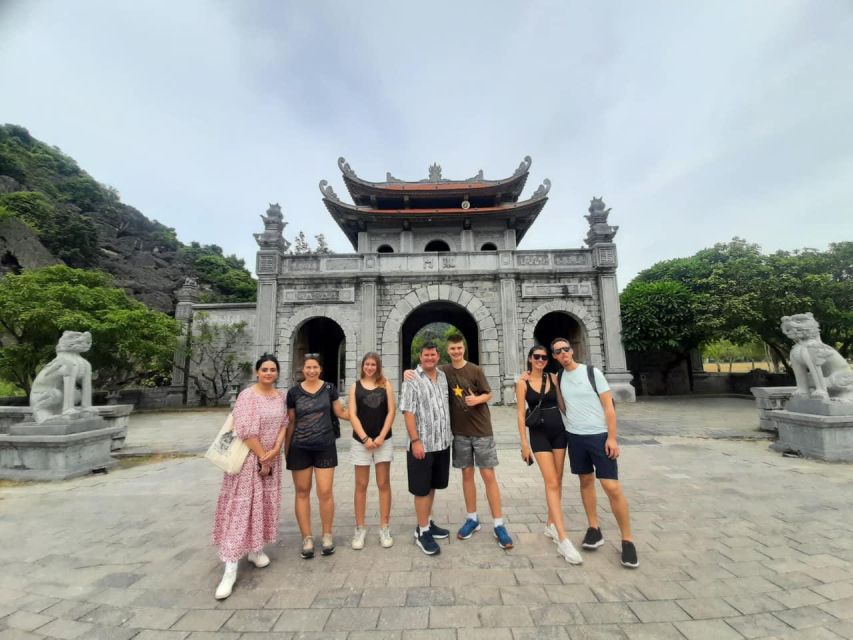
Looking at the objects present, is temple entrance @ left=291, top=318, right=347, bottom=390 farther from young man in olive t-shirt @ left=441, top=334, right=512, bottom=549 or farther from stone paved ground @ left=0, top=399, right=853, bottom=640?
young man in olive t-shirt @ left=441, top=334, right=512, bottom=549

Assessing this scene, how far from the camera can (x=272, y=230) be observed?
516 inches

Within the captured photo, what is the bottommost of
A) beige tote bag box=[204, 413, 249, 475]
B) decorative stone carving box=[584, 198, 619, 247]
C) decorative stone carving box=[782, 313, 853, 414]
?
beige tote bag box=[204, 413, 249, 475]

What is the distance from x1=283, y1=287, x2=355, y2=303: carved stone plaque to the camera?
12.8 meters

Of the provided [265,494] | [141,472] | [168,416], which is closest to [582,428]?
[265,494]

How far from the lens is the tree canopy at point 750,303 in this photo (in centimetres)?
1080

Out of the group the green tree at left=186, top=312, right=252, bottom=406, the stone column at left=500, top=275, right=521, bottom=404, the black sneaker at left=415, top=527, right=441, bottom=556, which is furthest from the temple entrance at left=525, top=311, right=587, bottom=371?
the green tree at left=186, top=312, right=252, bottom=406

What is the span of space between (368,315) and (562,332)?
829 cm

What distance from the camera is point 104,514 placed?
149 inches

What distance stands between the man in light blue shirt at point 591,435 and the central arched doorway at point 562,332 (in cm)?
958

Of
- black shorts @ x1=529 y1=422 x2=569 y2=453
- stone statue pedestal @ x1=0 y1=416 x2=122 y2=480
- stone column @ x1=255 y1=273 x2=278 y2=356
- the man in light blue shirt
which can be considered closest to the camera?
the man in light blue shirt

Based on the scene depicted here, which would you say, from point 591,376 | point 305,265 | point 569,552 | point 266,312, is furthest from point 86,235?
point 569,552

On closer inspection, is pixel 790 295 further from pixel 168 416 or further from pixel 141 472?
pixel 168 416

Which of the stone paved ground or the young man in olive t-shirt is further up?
the young man in olive t-shirt

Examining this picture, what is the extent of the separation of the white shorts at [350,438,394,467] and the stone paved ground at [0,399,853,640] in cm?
70
